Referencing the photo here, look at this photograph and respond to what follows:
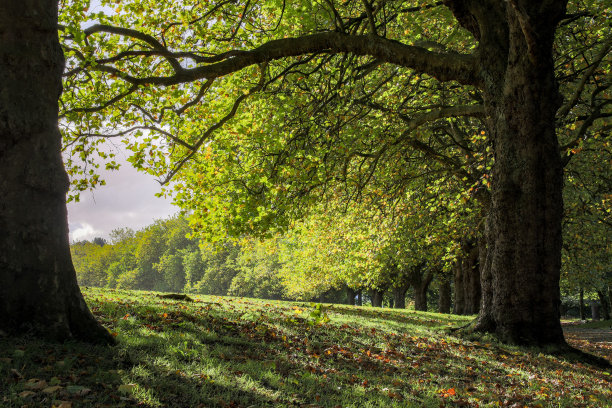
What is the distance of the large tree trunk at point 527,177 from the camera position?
354 inches

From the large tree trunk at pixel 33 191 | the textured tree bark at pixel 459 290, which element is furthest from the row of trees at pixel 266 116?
the textured tree bark at pixel 459 290

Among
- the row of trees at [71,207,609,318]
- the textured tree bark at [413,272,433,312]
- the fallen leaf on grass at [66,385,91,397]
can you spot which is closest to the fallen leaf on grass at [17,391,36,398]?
the fallen leaf on grass at [66,385,91,397]

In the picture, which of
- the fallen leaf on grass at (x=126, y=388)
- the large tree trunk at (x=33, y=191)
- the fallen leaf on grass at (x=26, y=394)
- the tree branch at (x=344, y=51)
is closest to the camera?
the fallen leaf on grass at (x=26, y=394)

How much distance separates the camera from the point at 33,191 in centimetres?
492

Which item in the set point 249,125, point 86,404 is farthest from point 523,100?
point 86,404

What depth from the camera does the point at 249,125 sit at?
11.2m

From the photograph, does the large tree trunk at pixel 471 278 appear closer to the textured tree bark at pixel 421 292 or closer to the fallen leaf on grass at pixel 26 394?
the textured tree bark at pixel 421 292

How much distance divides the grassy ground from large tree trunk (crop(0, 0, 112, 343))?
0.40m

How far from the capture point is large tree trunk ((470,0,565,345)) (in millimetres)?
8992

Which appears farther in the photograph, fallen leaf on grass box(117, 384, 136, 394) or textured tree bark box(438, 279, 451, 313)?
textured tree bark box(438, 279, 451, 313)

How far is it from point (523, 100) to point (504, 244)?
10.8ft

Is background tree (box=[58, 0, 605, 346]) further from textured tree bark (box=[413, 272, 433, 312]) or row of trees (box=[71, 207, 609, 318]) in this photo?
textured tree bark (box=[413, 272, 433, 312])

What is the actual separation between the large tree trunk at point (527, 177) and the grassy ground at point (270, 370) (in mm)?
1007

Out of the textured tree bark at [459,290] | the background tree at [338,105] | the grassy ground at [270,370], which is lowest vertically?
the grassy ground at [270,370]
